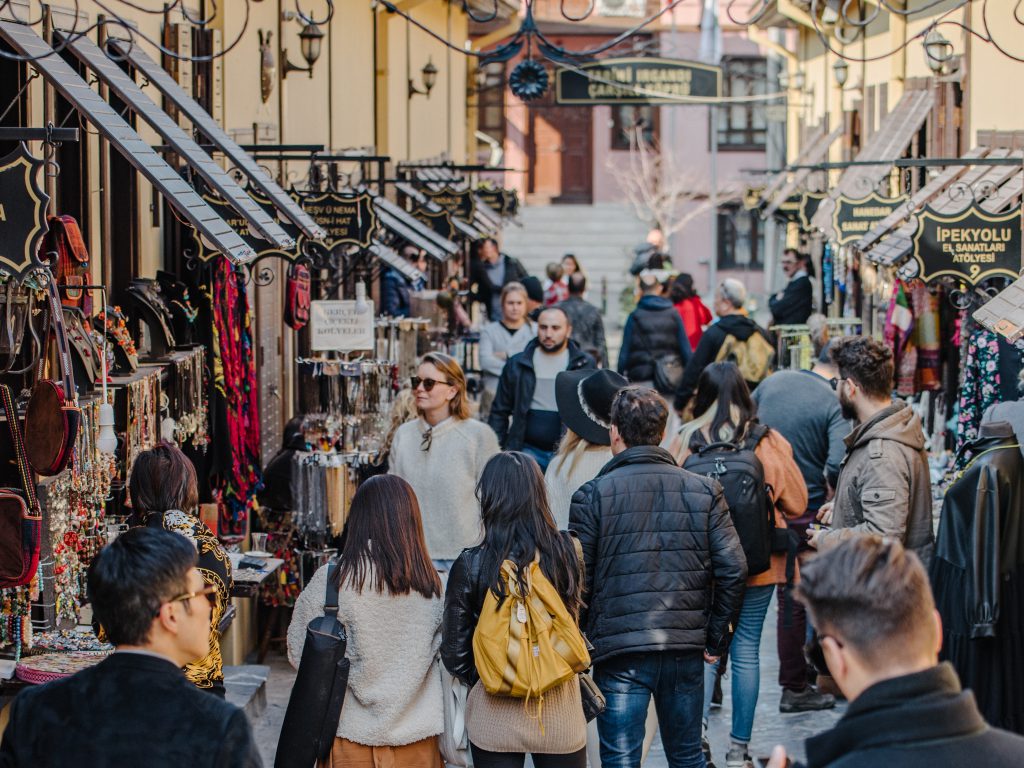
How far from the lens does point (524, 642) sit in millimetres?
5309

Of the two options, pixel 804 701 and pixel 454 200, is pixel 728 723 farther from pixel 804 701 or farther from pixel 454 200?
pixel 454 200

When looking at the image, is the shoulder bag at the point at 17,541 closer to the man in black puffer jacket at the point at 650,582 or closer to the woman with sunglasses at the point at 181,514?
the woman with sunglasses at the point at 181,514

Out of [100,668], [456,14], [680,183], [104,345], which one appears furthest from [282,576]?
[680,183]

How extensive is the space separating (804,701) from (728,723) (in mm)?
494

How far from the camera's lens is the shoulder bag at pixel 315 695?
5289mm

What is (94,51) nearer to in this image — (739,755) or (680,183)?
(739,755)

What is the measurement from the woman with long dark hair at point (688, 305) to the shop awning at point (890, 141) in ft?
4.39

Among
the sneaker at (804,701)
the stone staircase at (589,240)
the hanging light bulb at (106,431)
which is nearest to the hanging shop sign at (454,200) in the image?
the sneaker at (804,701)

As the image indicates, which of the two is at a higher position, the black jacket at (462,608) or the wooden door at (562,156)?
the wooden door at (562,156)

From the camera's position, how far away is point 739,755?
7387mm

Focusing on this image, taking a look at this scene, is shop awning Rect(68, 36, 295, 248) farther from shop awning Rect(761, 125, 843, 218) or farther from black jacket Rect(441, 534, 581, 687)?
shop awning Rect(761, 125, 843, 218)

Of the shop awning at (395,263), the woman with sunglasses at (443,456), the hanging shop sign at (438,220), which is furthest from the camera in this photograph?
the hanging shop sign at (438,220)

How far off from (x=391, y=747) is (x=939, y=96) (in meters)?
9.95

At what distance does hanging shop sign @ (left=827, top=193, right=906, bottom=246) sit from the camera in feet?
39.8
